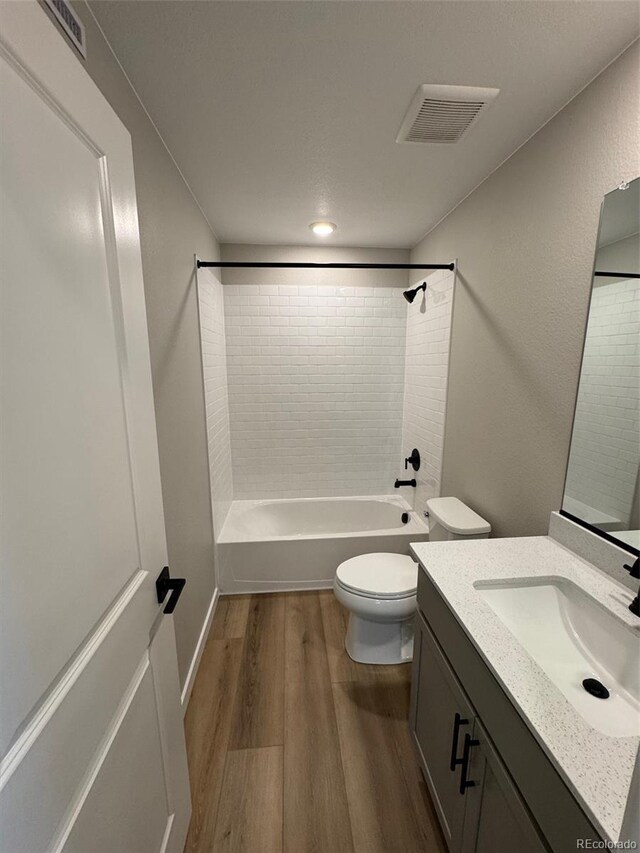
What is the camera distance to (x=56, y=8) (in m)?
0.68

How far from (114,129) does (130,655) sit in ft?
3.74

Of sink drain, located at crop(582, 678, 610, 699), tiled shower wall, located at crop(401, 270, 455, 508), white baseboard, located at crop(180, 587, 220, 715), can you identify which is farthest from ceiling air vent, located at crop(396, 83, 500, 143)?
white baseboard, located at crop(180, 587, 220, 715)

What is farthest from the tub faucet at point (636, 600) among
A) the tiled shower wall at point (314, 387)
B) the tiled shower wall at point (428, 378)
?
the tiled shower wall at point (314, 387)

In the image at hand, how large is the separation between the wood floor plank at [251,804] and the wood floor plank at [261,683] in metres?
0.05

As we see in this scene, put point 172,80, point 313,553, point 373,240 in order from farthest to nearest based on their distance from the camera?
point 373,240 < point 313,553 < point 172,80

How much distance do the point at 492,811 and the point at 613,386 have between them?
1151 millimetres

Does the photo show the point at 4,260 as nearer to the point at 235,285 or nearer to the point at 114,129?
the point at 114,129

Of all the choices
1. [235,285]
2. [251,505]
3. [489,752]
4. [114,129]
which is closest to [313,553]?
[251,505]

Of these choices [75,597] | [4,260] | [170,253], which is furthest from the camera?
[170,253]

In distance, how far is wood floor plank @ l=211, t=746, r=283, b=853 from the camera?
114cm

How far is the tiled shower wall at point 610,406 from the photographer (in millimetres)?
998

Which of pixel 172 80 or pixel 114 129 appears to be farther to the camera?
pixel 172 80

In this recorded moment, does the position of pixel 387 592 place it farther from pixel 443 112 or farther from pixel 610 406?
pixel 443 112

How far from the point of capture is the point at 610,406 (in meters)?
1.06
